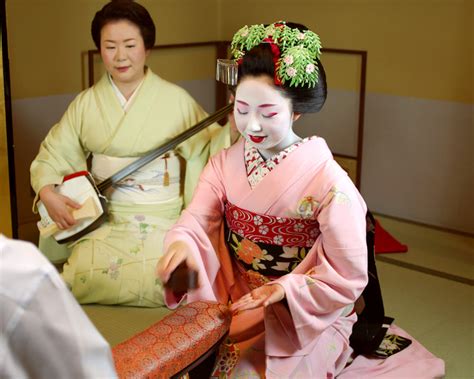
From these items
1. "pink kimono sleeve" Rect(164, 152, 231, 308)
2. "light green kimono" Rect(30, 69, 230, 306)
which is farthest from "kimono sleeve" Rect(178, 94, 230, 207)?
"pink kimono sleeve" Rect(164, 152, 231, 308)

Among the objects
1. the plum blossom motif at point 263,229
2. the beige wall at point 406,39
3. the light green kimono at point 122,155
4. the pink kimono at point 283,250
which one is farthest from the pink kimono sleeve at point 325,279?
the beige wall at point 406,39

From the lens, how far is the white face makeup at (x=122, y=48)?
12.7 ft

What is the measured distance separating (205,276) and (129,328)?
1150mm

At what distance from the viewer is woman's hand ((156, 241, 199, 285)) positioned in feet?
7.60

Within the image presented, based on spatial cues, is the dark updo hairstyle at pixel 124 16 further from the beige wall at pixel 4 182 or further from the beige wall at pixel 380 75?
the beige wall at pixel 380 75

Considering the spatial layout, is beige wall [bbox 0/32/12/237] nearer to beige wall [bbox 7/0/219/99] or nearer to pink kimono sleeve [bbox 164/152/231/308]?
beige wall [bbox 7/0/219/99]

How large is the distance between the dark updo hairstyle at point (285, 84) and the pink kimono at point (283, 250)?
0.50 feet

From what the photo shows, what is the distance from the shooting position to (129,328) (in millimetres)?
3500

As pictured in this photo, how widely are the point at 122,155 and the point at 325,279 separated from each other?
1888mm

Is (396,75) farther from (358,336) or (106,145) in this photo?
(358,336)

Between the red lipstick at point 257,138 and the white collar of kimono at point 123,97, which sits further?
the white collar of kimono at point 123,97

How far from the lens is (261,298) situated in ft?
7.27

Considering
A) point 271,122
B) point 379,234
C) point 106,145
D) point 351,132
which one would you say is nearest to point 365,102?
point 351,132

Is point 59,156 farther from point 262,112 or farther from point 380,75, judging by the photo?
point 380,75
